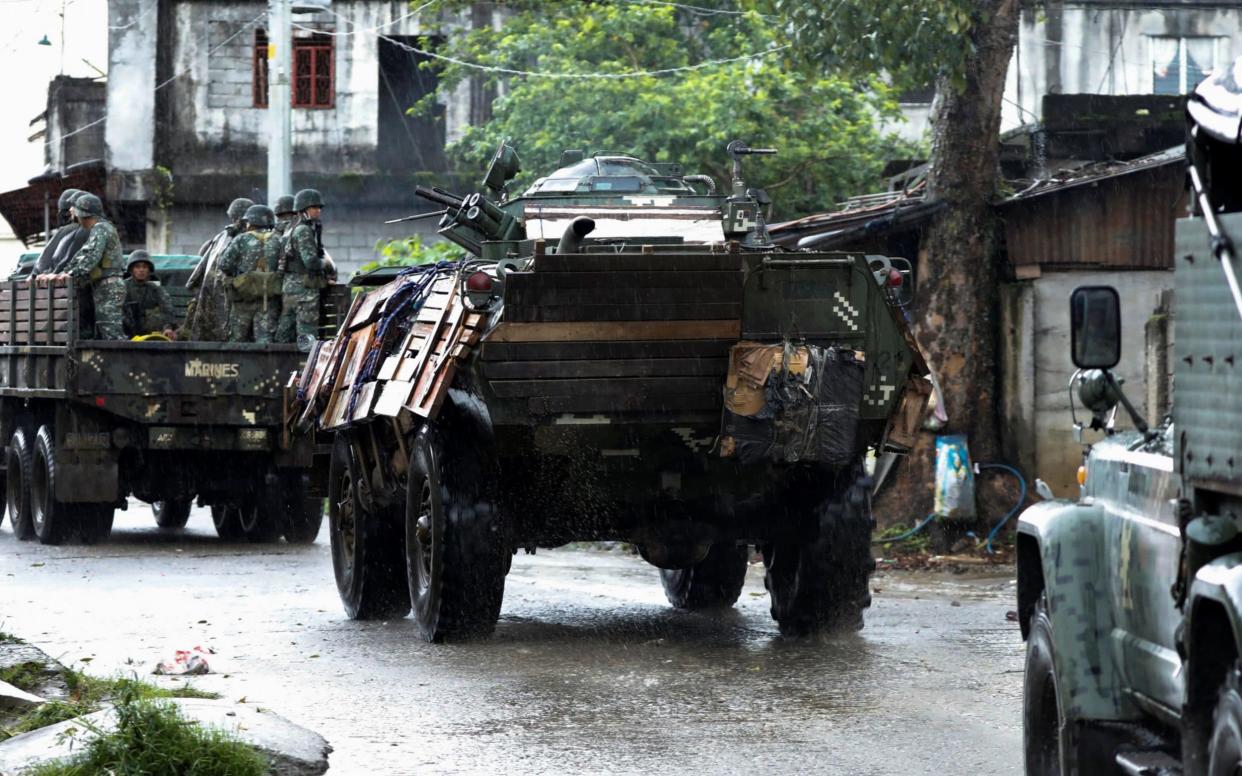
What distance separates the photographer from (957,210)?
15.5m

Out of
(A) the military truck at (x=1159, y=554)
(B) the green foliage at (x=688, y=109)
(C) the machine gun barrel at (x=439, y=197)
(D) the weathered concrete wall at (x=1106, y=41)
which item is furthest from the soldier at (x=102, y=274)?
(D) the weathered concrete wall at (x=1106, y=41)

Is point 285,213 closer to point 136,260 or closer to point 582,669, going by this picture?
point 136,260

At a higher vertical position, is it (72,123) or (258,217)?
(72,123)

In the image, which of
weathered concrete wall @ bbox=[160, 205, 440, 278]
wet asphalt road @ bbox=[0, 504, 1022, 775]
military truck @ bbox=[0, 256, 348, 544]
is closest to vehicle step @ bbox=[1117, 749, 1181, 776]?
wet asphalt road @ bbox=[0, 504, 1022, 775]

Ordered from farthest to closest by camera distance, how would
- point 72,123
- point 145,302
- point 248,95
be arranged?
1. point 72,123
2. point 248,95
3. point 145,302

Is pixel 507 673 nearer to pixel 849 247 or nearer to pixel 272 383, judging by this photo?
pixel 272 383

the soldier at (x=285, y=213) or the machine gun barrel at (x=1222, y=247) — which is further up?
the soldier at (x=285, y=213)

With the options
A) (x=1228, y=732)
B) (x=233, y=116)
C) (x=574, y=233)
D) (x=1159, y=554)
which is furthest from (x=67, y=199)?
(x=1228, y=732)

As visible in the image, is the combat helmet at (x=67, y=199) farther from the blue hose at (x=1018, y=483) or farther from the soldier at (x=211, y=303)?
the blue hose at (x=1018, y=483)

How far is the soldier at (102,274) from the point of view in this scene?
16.4 meters

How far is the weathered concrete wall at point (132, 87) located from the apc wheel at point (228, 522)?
1458 centimetres

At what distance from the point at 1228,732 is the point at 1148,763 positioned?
2.78ft

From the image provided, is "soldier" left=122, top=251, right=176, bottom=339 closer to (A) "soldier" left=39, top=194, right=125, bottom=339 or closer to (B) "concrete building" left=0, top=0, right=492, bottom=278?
(A) "soldier" left=39, top=194, right=125, bottom=339

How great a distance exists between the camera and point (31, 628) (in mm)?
10773
